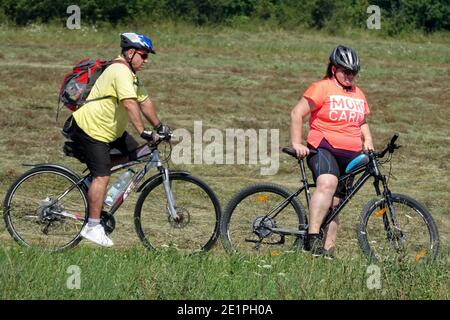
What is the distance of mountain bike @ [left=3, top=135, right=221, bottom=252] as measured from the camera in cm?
810

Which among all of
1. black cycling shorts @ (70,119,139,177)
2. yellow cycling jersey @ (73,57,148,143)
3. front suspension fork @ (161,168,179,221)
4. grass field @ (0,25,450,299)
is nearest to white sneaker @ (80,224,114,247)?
grass field @ (0,25,450,299)

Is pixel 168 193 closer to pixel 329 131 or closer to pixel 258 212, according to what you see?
pixel 258 212

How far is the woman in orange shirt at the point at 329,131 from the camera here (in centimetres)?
779

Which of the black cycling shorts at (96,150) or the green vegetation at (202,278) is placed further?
the black cycling shorts at (96,150)

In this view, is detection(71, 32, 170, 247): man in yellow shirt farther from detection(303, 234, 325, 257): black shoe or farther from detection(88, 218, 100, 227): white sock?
detection(303, 234, 325, 257): black shoe

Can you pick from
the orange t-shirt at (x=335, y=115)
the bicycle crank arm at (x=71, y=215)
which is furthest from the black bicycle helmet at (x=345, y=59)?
the bicycle crank arm at (x=71, y=215)

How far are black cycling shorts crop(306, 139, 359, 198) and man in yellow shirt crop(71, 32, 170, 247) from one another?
121 centimetres

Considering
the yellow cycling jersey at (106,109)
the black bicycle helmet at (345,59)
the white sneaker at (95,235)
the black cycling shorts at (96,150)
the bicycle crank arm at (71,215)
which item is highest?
the black bicycle helmet at (345,59)

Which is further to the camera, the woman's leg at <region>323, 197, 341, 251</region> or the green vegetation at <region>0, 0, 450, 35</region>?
the green vegetation at <region>0, 0, 450, 35</region>

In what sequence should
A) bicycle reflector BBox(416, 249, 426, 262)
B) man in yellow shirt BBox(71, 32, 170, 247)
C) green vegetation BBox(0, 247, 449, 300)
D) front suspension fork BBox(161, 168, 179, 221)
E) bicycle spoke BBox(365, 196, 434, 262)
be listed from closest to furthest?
1. green vegetation BBox(0, 247, 449, 300)
2. bicycle reflector BBox(416, 249, 426, 262)
3. bicycle spoke BBox(365, 196, 434, 262)
4. man in yellow shirt BBox(71, 32, 170, 247)
5. front suspension fork BBox(161, 168, 179, 221)

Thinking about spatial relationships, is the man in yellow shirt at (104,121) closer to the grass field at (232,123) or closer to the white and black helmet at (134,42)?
the white and black helmet at (134,42)

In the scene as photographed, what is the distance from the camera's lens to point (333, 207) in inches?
316

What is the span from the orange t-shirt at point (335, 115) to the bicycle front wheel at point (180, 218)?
100cm
